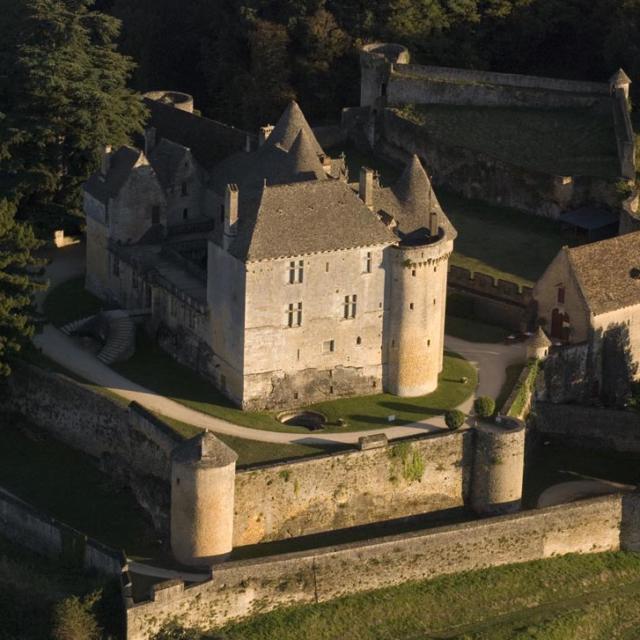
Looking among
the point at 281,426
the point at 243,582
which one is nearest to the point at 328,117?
the point at 281,426

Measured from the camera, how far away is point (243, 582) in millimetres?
85875

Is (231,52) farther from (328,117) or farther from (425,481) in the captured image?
(425,481)

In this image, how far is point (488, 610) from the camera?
88750 millimetres

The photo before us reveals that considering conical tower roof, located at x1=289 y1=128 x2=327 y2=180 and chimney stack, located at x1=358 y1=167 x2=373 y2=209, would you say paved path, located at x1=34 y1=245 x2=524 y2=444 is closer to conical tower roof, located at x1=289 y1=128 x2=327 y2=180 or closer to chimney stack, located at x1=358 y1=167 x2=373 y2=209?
chimney stack, located at x1=358 y1=167 x2=373 y2=209

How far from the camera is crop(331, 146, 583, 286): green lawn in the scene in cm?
10944

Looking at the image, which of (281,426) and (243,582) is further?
(281,426)

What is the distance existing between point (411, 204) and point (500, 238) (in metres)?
17.7

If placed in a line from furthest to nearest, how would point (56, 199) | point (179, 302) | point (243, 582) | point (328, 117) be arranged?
point (328, 117) → point (56, 199) → point (179, 302) → point (243, 582)

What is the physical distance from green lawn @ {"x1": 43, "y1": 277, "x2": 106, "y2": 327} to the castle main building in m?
2.48

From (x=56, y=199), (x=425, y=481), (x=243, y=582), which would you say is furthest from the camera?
(x=56, y=199)

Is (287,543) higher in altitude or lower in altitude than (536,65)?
lower

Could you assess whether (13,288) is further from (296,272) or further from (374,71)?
(374,71)

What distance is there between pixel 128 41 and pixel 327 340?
49.8 m

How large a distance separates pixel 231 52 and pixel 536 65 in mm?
17927
